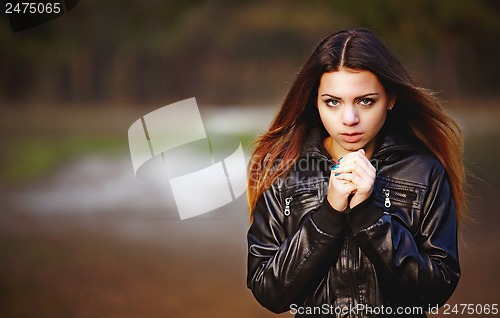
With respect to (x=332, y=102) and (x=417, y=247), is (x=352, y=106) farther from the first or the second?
(x=417, y=247)

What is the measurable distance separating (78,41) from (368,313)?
5671 millimetres

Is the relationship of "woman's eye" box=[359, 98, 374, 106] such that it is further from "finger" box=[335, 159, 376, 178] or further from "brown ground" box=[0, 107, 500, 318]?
"brown ground" box=[0, 107, 500, 318]

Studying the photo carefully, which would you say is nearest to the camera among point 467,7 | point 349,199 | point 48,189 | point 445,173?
point 349,199

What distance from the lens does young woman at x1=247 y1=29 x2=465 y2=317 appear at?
1.17 m

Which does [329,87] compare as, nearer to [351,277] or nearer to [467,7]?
[351,277]

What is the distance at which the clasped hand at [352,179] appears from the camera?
1.11 metres

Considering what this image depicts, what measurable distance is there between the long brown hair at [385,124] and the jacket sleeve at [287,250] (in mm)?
61

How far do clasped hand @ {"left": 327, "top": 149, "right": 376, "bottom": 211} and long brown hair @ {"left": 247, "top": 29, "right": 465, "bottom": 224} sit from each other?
0.18 m

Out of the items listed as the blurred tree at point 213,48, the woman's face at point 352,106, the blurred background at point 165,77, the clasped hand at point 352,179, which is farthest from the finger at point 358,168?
the blurred tree at point 213,48

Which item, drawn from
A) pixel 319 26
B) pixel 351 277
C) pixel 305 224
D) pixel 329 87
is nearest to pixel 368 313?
pixel 351 277

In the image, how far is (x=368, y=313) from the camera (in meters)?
1.24

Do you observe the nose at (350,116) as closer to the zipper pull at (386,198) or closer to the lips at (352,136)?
the lips at (352,136)

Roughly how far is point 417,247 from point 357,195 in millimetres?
165

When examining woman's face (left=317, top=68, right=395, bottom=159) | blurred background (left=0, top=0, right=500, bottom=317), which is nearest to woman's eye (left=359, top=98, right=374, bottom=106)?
woman's face (left=317, top=68, right=395, bottom=159)
